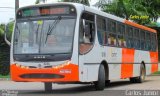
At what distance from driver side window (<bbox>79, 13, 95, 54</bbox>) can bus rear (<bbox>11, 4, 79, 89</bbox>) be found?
360 mm

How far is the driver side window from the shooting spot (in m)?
18.1

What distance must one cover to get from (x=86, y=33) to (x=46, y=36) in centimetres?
141

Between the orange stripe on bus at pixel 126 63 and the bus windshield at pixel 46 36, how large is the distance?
5.44m

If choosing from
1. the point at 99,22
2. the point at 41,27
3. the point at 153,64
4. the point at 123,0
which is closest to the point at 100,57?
the point at 99,22

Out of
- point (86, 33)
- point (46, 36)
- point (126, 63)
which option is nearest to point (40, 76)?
point (46, 36)

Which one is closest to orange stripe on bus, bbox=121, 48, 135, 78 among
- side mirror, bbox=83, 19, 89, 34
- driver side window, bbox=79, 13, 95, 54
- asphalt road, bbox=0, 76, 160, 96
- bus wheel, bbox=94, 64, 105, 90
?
asphalt road, bbox=0, 76, 160, 96

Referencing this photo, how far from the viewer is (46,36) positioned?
18.1 m

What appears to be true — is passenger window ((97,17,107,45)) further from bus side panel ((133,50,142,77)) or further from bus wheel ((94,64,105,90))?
bus side panel ((133,50,142,77))

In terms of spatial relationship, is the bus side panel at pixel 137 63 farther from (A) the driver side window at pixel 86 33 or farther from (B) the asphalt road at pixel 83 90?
(A) the driver side window at pixel 86 33

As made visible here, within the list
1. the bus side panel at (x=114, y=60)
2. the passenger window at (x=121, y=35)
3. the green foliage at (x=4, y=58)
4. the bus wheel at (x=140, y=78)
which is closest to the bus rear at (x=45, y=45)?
the bus side panel at (x=114, y=60)

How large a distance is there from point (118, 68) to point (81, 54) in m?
4.56

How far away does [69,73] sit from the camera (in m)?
17.6

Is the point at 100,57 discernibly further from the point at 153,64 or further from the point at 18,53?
the point at 153,64

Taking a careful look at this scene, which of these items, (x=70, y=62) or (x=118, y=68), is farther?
(x=118, y=68)
